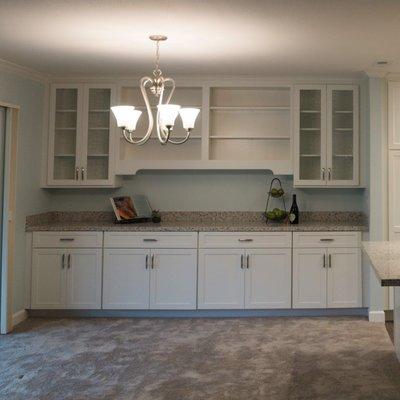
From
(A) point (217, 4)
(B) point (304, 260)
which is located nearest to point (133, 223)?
(B) point (304, 260)

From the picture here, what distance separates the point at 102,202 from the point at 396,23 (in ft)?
10.8

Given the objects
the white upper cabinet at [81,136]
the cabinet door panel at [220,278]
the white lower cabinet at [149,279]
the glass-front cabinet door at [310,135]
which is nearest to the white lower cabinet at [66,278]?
the white lower cabinet at [149,279]

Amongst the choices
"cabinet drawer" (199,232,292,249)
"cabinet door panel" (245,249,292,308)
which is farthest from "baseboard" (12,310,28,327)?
"cabinet door panel" (245,249,292,308)

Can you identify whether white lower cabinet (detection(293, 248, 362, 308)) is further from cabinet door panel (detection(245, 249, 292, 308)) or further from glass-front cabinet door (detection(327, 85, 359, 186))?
glass-front cabinet door (detection(327, 85, 359, 186))

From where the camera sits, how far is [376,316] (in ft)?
15.0

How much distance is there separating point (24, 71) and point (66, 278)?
6.34 ft

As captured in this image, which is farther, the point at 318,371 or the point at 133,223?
the point at 133,223

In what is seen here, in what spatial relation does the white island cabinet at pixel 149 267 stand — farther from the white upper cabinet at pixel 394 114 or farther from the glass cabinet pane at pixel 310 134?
the white upper cabinet at pixel 394 114

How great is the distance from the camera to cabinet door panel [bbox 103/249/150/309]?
4.65 m

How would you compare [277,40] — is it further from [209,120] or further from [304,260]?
[304,260]

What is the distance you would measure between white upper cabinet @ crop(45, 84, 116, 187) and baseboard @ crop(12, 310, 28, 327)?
124cm

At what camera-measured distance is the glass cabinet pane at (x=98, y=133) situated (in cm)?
495

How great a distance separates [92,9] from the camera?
2.96m

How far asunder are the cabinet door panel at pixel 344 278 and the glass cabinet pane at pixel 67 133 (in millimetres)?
2672
